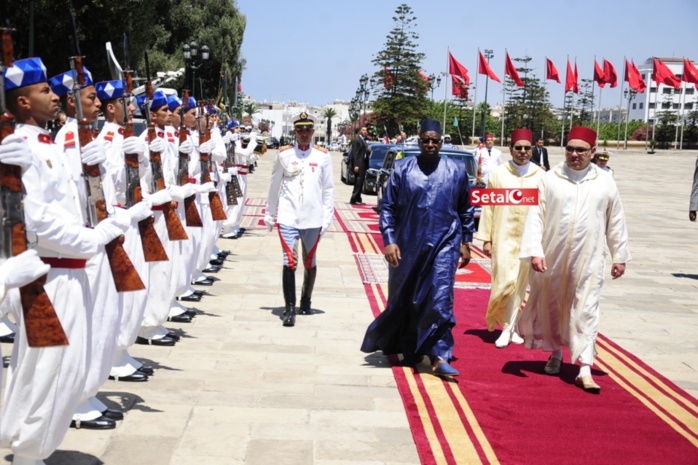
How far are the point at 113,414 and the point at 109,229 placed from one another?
5.31 feet

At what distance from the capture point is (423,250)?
7887 millimetres

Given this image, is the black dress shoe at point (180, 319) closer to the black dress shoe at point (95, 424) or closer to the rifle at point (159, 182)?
the rifle at point (159, 182)

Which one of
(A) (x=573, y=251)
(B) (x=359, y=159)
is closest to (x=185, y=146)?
(A) (x=573, y=251)

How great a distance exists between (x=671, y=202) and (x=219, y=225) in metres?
23.5

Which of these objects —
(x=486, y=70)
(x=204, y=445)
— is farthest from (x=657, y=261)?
(x=486, y=70)

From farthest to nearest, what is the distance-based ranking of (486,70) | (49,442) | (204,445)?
(486,70), (204,445), (49,442)

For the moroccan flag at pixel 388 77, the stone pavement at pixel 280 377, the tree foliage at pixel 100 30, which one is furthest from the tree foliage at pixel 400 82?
the stone pavement at pixel 280 377

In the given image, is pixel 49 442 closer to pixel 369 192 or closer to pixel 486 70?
pixel 369 192

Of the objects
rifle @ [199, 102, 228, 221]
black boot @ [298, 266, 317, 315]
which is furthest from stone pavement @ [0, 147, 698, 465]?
rifle @ [199, 102, 228, 221]

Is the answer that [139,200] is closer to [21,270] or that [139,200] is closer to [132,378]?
[132,378]

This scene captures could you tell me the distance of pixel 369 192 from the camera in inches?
1238

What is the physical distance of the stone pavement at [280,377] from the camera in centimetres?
576

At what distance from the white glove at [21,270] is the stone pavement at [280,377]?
1.64 m

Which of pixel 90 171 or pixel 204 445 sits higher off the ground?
pixel 90 171
